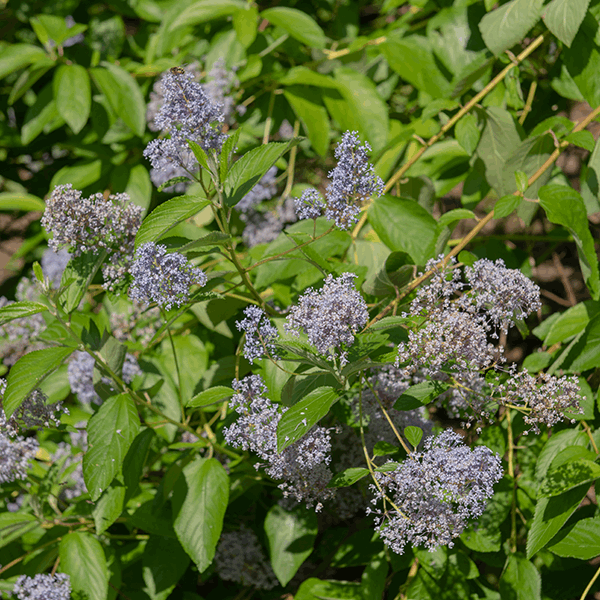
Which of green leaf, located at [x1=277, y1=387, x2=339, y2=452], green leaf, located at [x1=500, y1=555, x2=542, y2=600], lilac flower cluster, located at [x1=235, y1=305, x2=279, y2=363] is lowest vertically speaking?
green leaf, located at [x1=500, y1=555, x2=542, y2=600]

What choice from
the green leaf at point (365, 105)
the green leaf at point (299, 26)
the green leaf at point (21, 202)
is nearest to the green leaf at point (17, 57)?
the green leaf at point (21, 202)

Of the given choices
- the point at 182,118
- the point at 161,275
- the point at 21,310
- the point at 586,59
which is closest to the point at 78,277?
the point at 21,310

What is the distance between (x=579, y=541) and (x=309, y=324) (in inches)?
30.9

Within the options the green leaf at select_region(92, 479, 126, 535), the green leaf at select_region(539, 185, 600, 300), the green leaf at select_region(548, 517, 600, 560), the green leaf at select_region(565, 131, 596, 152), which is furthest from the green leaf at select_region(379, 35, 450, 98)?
the green leaf at select_region(92, 479, 126, 535)

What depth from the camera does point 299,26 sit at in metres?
2.01

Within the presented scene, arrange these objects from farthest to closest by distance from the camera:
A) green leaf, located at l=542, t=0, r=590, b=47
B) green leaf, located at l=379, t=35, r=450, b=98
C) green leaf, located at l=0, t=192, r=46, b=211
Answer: green leaf, located at l=379, t=35, r=450, b=98 < green leaf, located at l=0, t=192, r=46, b=211 < green leaf, located at l=542, t=0, r=590, b=47

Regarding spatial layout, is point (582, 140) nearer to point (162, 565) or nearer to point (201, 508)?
point (201, 508)

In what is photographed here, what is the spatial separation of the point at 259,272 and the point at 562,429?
0.85 metres

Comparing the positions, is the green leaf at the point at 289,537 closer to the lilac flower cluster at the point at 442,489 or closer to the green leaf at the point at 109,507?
the green leaf at the point at 109,507

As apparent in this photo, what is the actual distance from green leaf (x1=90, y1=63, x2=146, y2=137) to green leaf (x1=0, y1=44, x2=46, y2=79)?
196 mm

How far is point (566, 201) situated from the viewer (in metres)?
1.38

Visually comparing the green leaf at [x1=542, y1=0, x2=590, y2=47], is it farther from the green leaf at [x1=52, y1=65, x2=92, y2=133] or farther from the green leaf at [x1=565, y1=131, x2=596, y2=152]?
the green leaf at [x1=52, y1=65, x2=92, y2=133]

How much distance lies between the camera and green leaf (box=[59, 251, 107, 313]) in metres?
1.21

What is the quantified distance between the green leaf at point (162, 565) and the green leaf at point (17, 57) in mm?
1620
